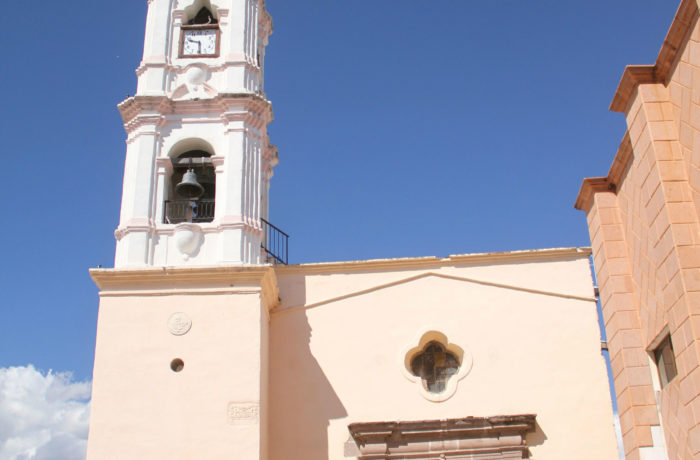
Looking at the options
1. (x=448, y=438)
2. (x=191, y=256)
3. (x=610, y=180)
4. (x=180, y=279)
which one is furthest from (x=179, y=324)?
(x=610, y=180)

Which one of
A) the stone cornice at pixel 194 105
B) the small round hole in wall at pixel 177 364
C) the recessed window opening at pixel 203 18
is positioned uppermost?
the recessed window opening at pixel 203 18

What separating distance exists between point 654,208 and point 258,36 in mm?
8629

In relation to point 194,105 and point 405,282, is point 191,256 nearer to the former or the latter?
point 194,105

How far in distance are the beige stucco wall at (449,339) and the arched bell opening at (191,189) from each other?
1.55m

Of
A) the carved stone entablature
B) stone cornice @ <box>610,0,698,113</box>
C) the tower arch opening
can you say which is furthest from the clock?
stone cornice @ <box>610,0,698,113</box>

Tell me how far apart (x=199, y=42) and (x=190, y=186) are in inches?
110

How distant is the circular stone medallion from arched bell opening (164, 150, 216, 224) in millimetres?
1768

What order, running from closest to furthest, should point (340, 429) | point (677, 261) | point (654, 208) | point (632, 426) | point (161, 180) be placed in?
point (677, 261) < point (654, 208) < point (632, 426) < point (340, 429) < point (161, 180)

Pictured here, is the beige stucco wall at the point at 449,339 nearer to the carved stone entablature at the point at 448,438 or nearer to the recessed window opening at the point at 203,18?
the carved stone entablature at the point at 448,438

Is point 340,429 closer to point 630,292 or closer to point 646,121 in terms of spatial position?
point 630,292

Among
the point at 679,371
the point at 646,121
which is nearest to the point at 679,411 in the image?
the point at 679,371

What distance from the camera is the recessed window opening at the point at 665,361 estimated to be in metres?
8.91

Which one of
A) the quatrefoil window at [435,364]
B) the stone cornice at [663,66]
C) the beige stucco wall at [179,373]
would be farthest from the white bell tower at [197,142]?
the stone cornice at [663,66]

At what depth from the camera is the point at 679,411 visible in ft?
28.1
